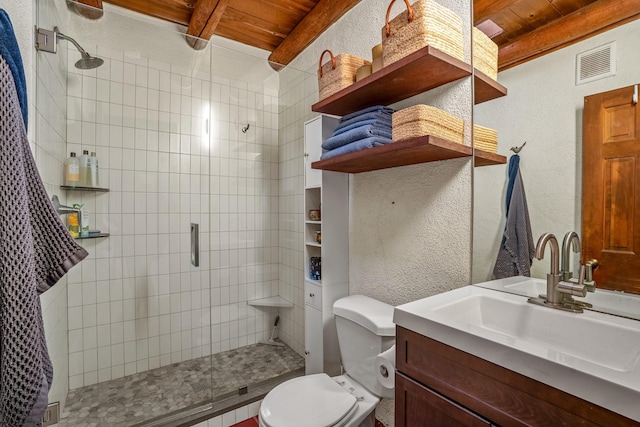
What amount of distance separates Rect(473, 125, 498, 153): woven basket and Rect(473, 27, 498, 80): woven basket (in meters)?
0.21

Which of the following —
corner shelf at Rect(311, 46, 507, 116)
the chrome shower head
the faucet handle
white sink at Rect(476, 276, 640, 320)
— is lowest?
white sink at Rect(476, 276, 640, 320)

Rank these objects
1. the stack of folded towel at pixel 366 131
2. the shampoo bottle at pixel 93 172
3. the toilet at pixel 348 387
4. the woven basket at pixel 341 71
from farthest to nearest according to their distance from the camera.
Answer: the shampoo bottle at pixel 93 172
the woven basket at pixel 341 71
the stack of folded towel at pixel 366 131
the toilet at pixel 348 387

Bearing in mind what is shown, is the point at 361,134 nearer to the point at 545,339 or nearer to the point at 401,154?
the point at 401,154

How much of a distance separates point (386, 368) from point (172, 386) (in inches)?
59.9

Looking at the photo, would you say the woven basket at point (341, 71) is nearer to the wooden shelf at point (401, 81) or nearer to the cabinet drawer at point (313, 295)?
the wooden shelf at point (401, 81)

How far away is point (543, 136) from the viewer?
104 cm

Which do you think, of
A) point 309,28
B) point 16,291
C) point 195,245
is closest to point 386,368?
point 16,291

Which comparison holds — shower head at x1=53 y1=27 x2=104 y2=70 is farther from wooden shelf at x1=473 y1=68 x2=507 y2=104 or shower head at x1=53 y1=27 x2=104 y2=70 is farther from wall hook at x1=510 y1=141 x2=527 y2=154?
wall hook at x1=510 y1=141 x2=527 y2=154

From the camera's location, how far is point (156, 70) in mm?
2131

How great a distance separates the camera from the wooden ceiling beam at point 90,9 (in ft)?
6.26

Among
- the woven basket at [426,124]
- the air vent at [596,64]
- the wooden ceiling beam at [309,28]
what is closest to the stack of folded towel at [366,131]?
the woven basket at [426,124]

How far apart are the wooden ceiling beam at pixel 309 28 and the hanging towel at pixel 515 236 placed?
1406 millimetres

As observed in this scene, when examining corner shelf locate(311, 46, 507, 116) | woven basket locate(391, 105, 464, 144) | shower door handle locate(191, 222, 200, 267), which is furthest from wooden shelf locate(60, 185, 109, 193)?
woven basket locate(391, 105, 464, 144)

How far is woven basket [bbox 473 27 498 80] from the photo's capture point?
46.8 inches
